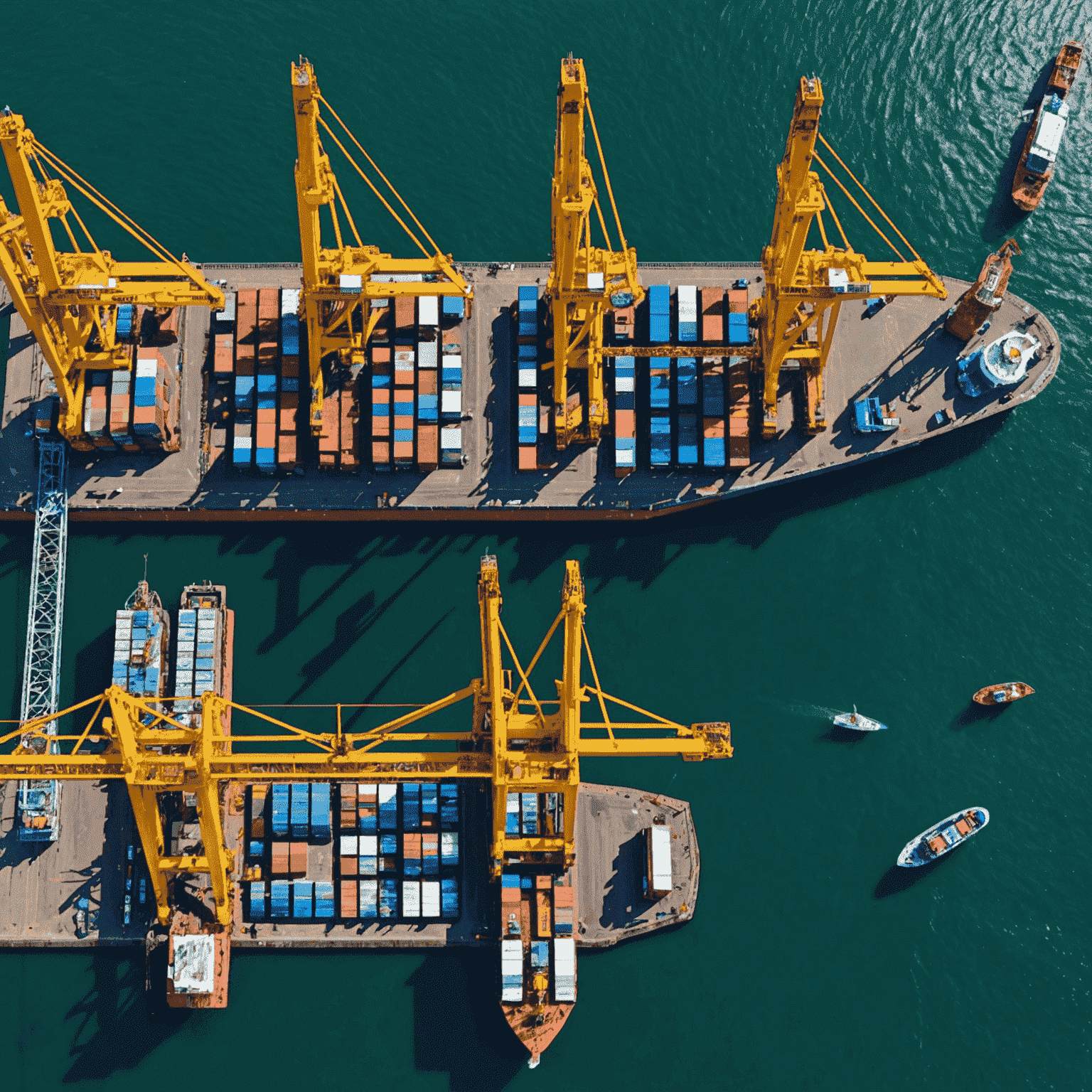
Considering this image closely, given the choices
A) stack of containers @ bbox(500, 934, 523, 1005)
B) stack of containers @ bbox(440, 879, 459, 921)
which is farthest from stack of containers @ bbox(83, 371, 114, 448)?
stack of containers @ bbox(500, 934, 523, 1005)

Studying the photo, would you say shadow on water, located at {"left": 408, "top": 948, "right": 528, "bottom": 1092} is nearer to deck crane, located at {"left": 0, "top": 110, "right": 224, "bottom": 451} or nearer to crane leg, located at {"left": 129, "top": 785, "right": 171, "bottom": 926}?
crane leg, located at {"left": 129, "top": 785, "right": 171, "bottom": 926}

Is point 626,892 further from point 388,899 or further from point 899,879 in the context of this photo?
point 899,879

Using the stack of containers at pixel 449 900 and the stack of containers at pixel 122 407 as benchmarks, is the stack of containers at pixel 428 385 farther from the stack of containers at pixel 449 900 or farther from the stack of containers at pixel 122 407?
the stack of containers at pixel 449 900

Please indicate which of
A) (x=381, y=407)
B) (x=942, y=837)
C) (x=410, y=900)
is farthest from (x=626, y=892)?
(x=381, y=407)

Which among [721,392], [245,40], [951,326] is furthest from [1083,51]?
[245,40]

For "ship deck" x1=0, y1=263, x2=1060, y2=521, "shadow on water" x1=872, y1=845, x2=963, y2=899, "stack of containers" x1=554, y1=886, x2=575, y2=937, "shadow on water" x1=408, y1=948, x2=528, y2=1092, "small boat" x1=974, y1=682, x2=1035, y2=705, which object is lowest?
"shadow on water" x1=408, y1=948, x2=528, y2=1092

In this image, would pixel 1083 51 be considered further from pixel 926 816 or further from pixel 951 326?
pixel 926 816

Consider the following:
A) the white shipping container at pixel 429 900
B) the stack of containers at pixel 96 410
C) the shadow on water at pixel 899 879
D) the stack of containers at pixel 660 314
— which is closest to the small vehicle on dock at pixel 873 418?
the stack of containers at pixel 660 314

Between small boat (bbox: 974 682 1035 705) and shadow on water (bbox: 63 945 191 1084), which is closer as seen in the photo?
shadow on water (bbox: 63 945 191 1084)
